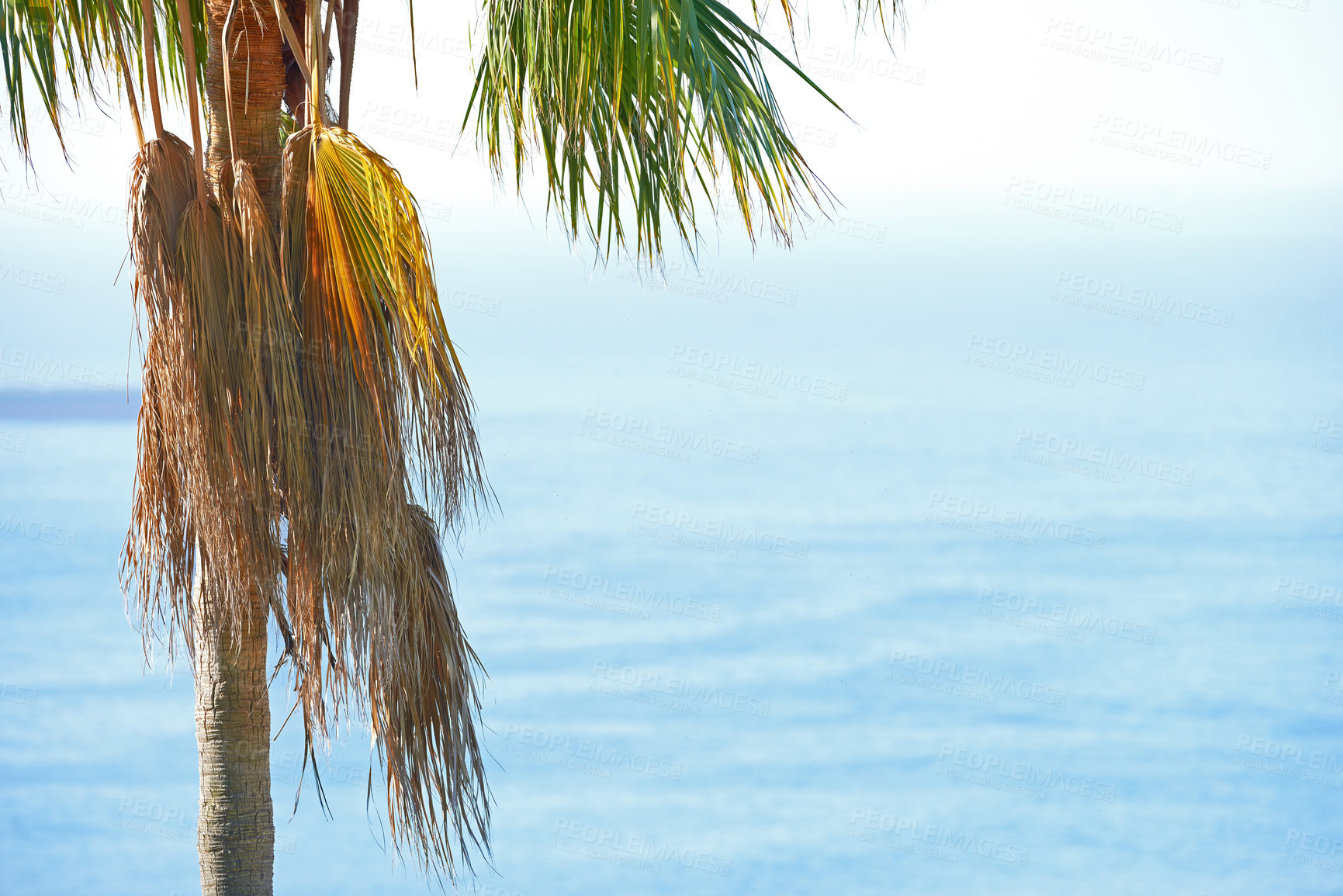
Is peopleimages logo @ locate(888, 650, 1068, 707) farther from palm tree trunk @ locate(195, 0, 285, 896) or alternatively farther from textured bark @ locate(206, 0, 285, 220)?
textured bark @ locate(206, 0, 285, 220)

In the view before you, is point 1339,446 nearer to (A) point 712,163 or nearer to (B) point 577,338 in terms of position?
(B) point 577,338

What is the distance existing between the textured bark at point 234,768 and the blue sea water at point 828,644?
29cm

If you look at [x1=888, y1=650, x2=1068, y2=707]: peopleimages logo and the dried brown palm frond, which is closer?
the dried brown palm frond

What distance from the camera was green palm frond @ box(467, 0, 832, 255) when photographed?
2.11 metres

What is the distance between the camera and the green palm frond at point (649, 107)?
2.11 metres

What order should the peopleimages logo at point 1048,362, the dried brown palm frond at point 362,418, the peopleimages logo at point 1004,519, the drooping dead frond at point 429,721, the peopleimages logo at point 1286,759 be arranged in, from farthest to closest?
the peopleimages logo at point 1048,362
the peopleimages logo at point 1004,519
the peopleimages logo at point 1286,759
the drooping dead frond at point 429,721
the dried brown palm frond at point 362,418

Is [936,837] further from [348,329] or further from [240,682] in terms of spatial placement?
[348,329]

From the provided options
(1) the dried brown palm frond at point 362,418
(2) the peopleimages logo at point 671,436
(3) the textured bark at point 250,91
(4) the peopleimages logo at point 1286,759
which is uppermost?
(3) the textured bark at point 250,91

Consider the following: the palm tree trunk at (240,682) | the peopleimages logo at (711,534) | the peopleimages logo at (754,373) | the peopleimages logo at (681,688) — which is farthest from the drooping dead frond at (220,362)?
the peopleimages logo at (754,373)

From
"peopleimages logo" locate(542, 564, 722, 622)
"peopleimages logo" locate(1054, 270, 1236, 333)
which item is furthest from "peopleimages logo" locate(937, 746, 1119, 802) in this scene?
"peopleimages logo" locate(1054, 270, 1236, 333)

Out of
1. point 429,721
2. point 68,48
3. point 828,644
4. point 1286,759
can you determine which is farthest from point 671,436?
point 429,721

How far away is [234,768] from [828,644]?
24.7 ft

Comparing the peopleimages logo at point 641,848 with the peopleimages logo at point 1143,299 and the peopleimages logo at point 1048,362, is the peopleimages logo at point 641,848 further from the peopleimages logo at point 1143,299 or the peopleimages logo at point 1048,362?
the peopleimages logo at point 1143,299

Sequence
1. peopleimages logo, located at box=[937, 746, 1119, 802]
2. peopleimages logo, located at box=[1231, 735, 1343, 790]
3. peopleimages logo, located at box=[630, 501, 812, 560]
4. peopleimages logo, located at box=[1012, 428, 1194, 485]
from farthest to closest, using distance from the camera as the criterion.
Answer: peopleimages logo, located at box=[1012, 428, 1194, 485] → peopleimages logo, located at box=[630, 501, 812, 560] → peopleimages logo, located at box=[1231, 735, 1343, 790] → peopleimages logo, located at box=[937, 746, 1119, 802]
